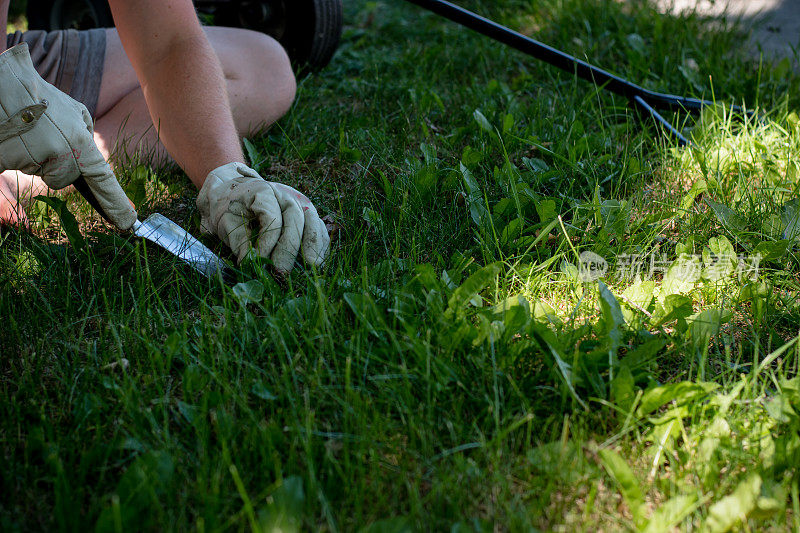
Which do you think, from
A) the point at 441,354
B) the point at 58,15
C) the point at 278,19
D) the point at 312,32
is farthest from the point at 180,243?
the point at 58,15

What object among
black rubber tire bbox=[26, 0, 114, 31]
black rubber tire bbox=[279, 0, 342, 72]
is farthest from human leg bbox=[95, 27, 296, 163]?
black rubber tire bbox=[26, 0, 114, 31]

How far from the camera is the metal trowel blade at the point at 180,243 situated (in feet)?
4.56

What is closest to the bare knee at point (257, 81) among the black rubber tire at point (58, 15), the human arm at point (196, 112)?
the human arm at point (196, 112)

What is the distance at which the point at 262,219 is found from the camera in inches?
54.0

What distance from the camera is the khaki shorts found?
1.88 meters

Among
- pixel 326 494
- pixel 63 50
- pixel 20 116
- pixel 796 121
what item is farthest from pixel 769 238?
pixel 63 50

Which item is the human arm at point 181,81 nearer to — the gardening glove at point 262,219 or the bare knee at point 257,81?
the gardening glove at point 262,219

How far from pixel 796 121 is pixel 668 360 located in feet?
3.60

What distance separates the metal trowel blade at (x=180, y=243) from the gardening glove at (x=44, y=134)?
108mm

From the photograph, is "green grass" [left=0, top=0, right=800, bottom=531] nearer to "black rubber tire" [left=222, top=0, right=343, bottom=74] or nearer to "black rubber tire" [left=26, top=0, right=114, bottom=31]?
"black rubber tire" [left=222, top=0, right=343, bottom=74]

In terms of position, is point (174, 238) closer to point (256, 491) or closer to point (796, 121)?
point (256, 491)

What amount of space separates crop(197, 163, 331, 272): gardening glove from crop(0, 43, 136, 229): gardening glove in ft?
0.67

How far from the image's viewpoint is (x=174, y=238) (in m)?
1.46

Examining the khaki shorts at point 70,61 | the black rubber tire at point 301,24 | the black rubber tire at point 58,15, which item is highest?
the black rubber tire at point 301,24
